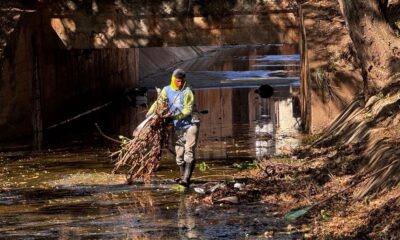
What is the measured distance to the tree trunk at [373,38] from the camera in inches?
671

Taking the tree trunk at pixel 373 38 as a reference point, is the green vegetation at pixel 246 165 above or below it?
below

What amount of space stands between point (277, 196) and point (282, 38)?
45.6 ft

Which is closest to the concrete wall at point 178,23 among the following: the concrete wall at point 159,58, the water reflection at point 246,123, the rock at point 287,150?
the water reflection at point 246,123

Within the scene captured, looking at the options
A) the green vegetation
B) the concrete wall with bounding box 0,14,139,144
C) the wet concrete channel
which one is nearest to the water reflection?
the wet concrete channel

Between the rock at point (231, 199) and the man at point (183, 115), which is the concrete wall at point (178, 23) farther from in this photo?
the rock at point (231, 199)

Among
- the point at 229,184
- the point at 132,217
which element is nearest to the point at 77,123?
the point at 229,184

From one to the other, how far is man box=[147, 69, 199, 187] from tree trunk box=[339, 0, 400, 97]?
3.23 metres

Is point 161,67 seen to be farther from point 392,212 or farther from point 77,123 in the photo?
point 392,212

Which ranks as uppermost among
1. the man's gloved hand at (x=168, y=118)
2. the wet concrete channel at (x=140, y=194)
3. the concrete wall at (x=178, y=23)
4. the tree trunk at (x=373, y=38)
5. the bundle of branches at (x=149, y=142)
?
the concrete wall at (x=178, y=23)

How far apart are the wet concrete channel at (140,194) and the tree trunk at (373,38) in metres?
3.42

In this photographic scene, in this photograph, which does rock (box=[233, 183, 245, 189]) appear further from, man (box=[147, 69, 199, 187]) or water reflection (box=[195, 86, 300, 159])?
water reflection (box=[195, 86, 300, 159])

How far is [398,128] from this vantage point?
15.4 meters

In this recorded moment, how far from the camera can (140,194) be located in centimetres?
1648

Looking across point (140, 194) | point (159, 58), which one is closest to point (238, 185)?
point (140, 194)
